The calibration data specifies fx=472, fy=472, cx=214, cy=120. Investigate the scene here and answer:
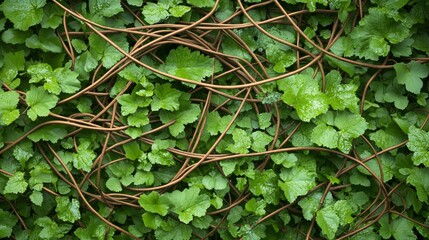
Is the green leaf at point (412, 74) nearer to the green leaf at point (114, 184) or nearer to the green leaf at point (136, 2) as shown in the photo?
the green leaf at point (136, 2)

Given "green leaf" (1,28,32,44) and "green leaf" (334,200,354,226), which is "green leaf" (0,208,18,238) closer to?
"green leaf" (1,28,32,44)

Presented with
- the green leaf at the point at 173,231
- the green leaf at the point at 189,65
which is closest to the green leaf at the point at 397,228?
the green leaf at the point at 173,231

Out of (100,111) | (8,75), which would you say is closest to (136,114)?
(100,111)

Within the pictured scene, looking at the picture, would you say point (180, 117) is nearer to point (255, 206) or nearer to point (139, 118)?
point (139, 118)

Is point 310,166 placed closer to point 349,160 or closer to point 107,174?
point 349,160

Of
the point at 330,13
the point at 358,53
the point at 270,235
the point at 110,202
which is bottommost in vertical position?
the point at 270,235

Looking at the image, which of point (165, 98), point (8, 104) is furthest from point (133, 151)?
point (8, 104)
